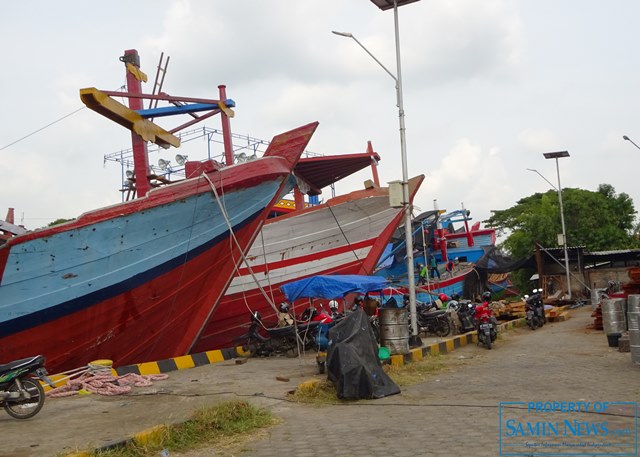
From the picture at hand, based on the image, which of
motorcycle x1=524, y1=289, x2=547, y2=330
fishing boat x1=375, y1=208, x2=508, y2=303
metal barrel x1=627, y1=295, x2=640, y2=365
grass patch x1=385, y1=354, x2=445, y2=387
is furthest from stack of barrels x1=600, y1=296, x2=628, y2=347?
fishing boat x1=375, y1=208, x2=508, y2=303

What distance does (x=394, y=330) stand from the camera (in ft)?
32.4

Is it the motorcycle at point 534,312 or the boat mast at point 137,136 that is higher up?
the boat mast at point 137,136

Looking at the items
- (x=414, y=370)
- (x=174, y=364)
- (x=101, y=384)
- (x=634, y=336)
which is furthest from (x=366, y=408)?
(x=174, y=364)

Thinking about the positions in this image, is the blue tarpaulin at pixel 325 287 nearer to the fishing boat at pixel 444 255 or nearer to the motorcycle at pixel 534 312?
the motorcycle at pixel 534 312

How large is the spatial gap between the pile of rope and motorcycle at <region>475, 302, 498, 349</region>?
6595 mm

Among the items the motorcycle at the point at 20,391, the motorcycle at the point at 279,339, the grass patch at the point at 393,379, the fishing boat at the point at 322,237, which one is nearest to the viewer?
the motorcycle at the point at 20,391

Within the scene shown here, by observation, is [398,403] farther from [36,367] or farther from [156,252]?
[156,252]

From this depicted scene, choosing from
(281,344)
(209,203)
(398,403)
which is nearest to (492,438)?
(398,403)

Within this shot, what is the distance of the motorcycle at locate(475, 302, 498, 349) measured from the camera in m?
11.8

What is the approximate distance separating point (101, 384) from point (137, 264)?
7.19ft

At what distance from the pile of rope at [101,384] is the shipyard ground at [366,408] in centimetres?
22

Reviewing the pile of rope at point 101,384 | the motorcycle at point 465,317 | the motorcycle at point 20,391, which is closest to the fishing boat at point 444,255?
the motorcycle at point 465,317

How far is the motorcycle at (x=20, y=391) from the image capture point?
21.0 ft

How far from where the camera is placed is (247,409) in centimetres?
575
